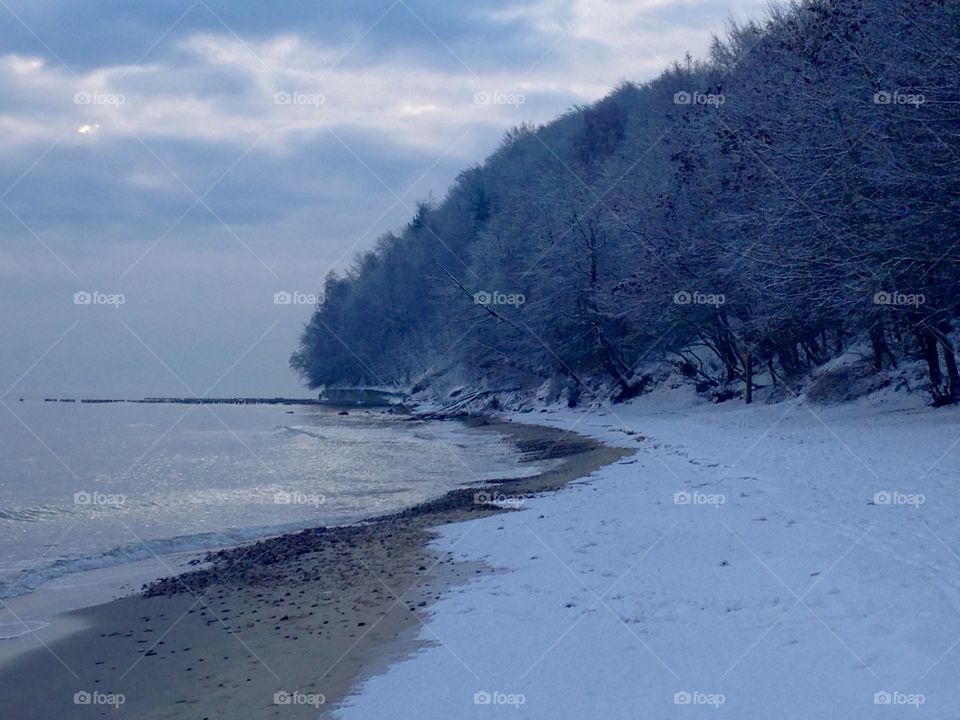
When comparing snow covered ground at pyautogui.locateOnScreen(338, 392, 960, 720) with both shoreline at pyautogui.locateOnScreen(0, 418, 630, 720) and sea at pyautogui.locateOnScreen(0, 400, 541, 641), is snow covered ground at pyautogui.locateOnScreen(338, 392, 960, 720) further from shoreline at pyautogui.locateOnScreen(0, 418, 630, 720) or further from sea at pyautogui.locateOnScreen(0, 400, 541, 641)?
sea at pyautogui.locateOnScreen(0, 400, 541, 641)

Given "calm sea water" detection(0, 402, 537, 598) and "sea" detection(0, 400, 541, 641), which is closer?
"sea" detection(0, 400, 541, 641)

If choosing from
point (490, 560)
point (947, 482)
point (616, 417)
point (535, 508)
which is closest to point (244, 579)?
point (490, 560)

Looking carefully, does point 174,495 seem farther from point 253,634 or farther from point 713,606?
point 713,606

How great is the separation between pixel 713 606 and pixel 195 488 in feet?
62.7

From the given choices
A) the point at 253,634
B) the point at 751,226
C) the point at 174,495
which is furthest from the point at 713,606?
the point at 751,226

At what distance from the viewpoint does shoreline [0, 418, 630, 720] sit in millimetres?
7480

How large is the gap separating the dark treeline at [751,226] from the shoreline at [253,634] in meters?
10.6

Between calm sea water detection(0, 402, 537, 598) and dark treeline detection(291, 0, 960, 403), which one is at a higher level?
dark treeline detection(291, 0, 960, 403)

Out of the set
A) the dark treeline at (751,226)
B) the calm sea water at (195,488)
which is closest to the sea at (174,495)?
the calm sea water at (195,488)

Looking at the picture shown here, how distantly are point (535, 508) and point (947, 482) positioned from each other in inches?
229

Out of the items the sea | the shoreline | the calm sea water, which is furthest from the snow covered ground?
the calm sea water

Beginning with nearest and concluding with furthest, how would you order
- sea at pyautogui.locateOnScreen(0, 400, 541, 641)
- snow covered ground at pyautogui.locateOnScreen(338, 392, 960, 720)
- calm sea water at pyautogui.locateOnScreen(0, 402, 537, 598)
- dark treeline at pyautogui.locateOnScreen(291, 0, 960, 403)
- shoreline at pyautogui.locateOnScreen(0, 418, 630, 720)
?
snow covered ground at pyautogui.locateOnScreen(338, 392, 960, 720)
shoreline at pyautogui.locateOnScreen(0, 418, 630, 720)
sea at pyautogui.locateOnScreen(0, 400, 541, 641)
calm sea water at pyautogui.locateOnScreen(0, 402, 537, 598)
dark treeline at pyautogui.locateOnScreen(291, 0, 960, 403)

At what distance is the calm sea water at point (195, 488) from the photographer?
16.1m

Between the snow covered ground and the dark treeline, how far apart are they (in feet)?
17.5
